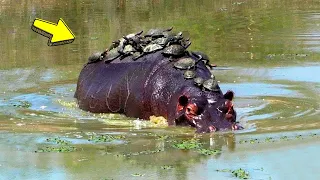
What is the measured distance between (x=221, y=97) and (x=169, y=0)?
754 inches

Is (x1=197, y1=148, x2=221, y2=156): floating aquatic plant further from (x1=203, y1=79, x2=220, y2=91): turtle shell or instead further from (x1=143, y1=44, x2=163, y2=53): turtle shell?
(x1=143, y1=44, x2=163, y2=53): turtle shell

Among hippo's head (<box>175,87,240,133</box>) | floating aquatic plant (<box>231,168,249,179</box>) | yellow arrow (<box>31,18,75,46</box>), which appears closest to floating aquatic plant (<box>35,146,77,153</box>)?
hippo's head (<box>175,87,240,133</box>)

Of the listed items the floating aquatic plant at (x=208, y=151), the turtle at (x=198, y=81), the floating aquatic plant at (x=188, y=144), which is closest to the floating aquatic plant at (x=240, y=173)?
the floating aquatic plant at (x=208, y=151)

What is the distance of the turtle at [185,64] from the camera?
982 cm

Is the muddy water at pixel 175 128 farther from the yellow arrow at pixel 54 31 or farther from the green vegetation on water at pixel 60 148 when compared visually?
the yellow arrow at pixel 54 31

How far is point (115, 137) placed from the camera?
8.50 m

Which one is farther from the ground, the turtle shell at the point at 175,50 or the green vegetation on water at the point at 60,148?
the turtle shell at the point at 175,50

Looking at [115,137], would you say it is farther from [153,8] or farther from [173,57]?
[153,8]

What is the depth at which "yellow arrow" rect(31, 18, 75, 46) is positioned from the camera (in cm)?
1823

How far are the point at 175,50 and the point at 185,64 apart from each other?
0.96 ft

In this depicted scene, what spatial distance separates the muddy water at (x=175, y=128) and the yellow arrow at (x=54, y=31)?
25 cm

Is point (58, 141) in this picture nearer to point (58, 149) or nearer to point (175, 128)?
point (58, 149)

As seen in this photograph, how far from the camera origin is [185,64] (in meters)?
9.87

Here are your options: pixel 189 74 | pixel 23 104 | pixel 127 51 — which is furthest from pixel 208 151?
pixel 23 104
